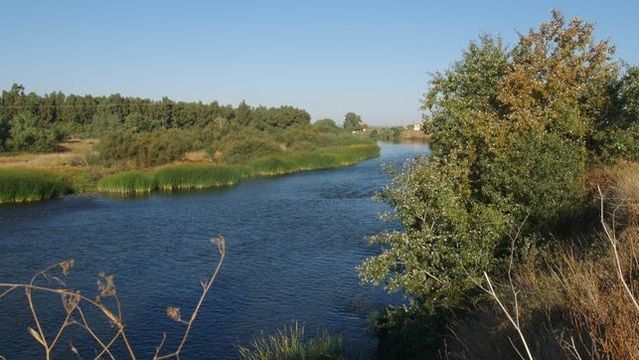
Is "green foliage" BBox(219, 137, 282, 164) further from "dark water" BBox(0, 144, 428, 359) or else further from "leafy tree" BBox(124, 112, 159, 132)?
"dark water" BBox(0, 144, 428, 359)

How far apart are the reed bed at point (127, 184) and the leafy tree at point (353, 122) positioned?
128567 mm

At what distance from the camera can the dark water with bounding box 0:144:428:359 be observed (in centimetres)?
1455

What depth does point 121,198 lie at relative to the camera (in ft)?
120

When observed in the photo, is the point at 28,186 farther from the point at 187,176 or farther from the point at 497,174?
the point at 497,174

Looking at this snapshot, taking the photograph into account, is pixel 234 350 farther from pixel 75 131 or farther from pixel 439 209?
pixel 75 131

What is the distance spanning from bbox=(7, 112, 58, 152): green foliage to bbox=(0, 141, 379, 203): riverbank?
396cm

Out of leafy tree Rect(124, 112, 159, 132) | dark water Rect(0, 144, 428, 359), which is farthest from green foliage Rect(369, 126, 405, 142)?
dark water Rect(0, 144, 428, 359)

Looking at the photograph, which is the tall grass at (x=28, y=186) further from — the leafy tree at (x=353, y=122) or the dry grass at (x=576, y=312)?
the leafy tree at (x=353, y=122)

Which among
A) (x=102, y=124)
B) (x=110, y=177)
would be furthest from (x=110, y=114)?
(x=110, y=177)

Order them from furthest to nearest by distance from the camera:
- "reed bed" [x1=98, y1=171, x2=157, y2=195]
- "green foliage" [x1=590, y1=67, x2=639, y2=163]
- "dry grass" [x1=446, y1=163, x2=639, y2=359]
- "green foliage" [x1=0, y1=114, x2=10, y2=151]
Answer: "green foliage" [x1=0, y1=114, x2=10, y2=151] → "reed bed" [x1=98, y1=171, x2=157, y2=195] → "green foliage" [x1=590, y1=67, x2=639, y2=163] → "dry grass" [x1=446, y1=163, x2=639, y2=359]

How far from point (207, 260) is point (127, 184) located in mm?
20162

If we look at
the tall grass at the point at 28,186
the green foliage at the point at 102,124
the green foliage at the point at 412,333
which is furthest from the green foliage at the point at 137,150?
the green foliage at the point at 412,333

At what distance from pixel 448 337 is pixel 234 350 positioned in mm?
5247

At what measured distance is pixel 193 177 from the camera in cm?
4159
